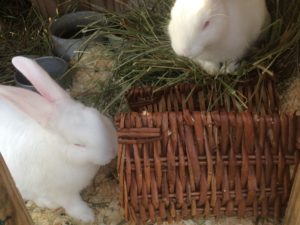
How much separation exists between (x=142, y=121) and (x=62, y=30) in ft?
4.47

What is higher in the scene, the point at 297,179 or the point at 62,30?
the point at 62,30

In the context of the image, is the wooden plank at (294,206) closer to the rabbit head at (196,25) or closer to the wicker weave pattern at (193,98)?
the wicker weave pattern at (193,98)

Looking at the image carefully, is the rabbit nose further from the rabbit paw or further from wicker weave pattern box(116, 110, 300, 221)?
the rabbit paw

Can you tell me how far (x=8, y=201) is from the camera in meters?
1.10

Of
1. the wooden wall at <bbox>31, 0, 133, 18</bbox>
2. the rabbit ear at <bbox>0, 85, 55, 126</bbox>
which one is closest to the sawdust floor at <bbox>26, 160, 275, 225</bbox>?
the rabbit ear at <bbox>0, 85, 55, 126</bbox>

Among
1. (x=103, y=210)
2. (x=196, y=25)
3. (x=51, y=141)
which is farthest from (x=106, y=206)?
(x=196, y=25)

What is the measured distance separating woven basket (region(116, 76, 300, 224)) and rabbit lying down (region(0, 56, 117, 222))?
0.53ft

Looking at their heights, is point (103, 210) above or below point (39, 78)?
below

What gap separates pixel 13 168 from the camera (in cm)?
167

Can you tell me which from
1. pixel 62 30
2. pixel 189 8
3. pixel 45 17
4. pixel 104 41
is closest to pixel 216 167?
pixel 189 8

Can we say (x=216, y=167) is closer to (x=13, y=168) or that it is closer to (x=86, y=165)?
(x=86, y=165)

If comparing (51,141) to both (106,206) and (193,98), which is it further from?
(193,98)

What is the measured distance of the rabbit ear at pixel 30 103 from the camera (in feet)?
4.92

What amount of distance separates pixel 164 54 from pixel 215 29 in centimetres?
31
